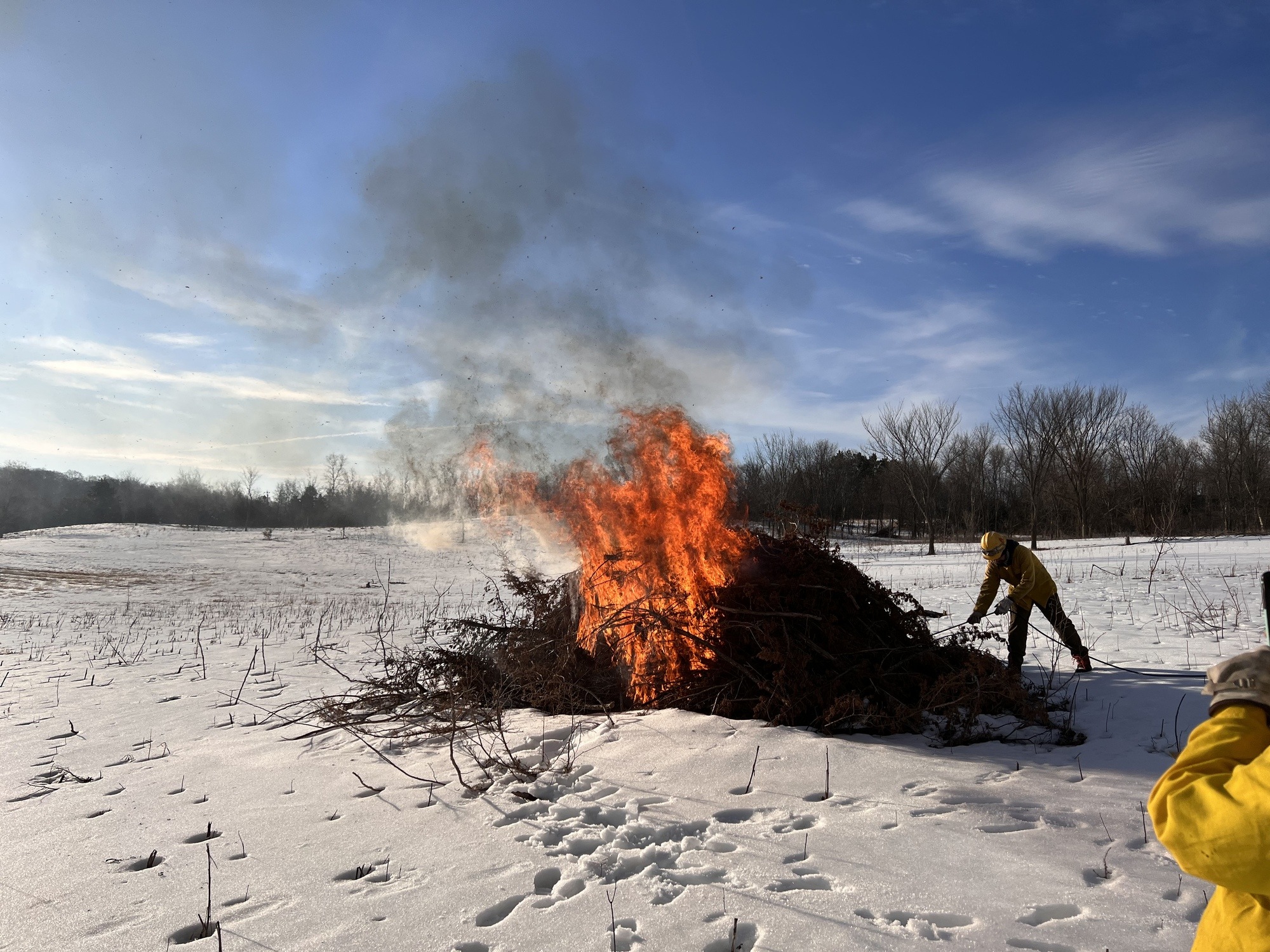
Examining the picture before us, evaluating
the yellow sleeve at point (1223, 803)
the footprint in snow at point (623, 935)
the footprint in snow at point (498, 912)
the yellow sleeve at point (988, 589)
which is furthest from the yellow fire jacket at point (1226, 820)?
the yellow sleeve at point (988, 589)

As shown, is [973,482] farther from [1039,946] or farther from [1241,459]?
[1039,946]

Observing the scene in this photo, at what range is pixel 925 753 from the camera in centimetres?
490

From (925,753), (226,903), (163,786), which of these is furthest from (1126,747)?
(163,786)

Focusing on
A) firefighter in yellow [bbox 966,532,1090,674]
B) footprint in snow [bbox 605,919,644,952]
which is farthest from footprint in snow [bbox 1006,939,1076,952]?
firefighter in yellow [bbox 966,532,1090,674]

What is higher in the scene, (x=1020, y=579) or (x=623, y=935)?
(x=1020, y=579)

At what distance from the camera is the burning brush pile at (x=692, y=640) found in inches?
220

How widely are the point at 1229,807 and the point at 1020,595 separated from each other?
6631 millimetres

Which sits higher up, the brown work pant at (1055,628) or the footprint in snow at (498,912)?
the brown work pant at (1055,628)

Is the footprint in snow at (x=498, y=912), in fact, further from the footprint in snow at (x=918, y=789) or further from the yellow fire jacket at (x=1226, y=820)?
the yellow fire jacket at (x=1226, y=820)

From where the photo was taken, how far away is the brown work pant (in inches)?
285

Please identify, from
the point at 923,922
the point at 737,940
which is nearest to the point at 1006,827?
the point at 923,922

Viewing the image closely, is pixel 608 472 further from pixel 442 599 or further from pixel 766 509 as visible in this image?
pixel 442 599

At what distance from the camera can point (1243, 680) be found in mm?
1541

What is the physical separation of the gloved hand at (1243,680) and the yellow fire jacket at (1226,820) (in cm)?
4
